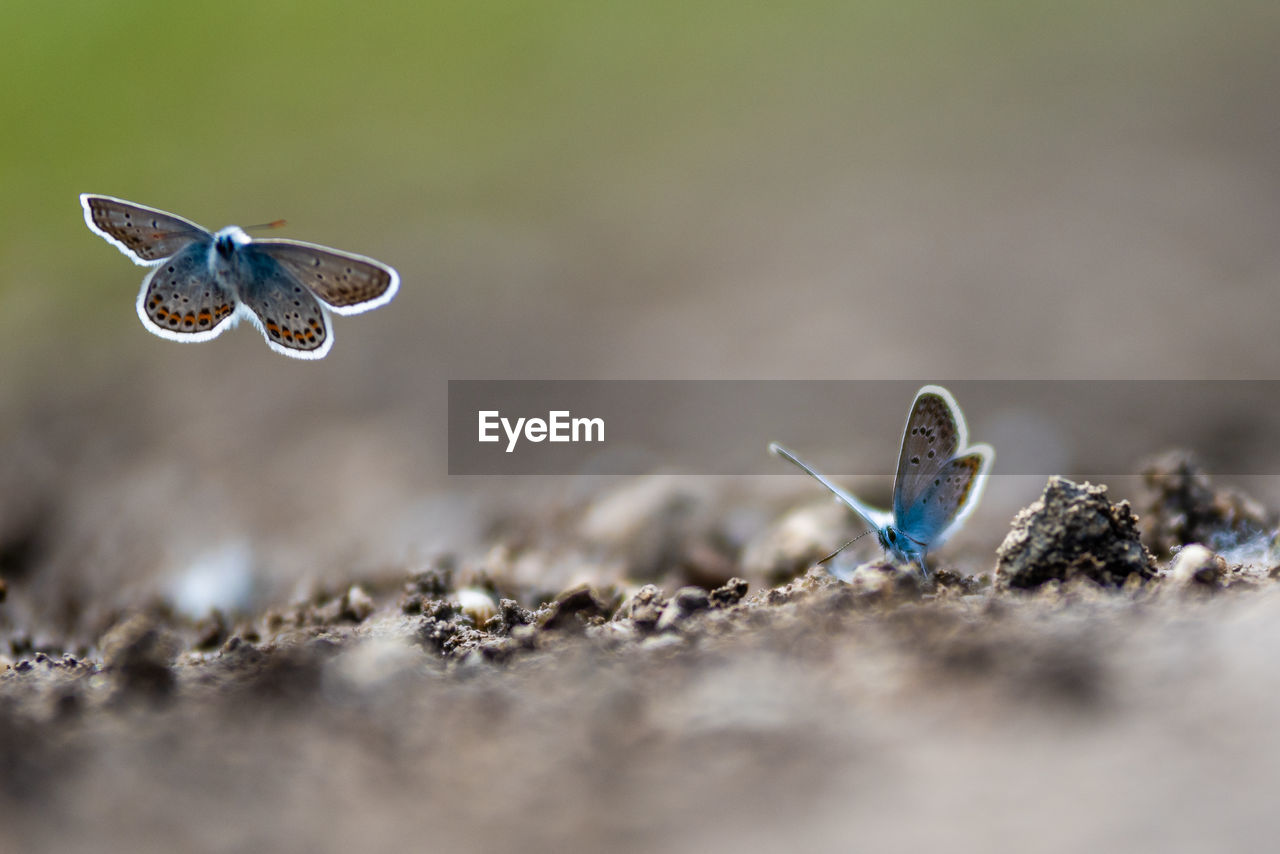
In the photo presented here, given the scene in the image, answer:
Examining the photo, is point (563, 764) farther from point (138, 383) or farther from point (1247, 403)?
point (138, 383)

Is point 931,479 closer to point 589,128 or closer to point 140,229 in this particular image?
point 140,229

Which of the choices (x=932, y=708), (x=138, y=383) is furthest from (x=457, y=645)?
(x=138, y=383)

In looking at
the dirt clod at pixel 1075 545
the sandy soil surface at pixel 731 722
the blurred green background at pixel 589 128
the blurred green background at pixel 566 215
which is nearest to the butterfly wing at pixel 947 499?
the sandy soil surface at pixel 731 722

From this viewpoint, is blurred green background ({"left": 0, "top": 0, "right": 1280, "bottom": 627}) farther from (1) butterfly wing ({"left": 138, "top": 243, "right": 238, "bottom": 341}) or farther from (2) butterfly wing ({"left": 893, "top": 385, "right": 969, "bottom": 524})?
(2) butterfly wing ({"left": 893, "top": 385, "right": 969, "bottom": 524})

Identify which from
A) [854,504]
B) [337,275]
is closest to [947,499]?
[854,504]

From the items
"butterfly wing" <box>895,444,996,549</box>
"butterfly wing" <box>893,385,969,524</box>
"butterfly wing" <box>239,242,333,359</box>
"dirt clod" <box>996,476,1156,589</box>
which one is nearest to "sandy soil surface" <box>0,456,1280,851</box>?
"dirt clod" <box>996,476,1156,589</box>

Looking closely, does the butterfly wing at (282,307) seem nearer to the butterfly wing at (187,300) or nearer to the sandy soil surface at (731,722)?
the butterfly wing at (187,300)
